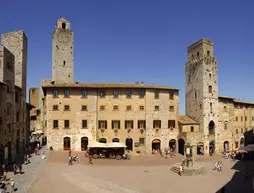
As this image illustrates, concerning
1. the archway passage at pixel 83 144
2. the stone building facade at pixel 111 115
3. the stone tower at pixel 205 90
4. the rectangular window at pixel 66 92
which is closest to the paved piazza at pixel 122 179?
the archway passage at pixel 83 144

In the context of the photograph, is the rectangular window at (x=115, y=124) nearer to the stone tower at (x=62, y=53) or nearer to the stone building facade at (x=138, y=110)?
the stone building facade at (x=138, y=110)

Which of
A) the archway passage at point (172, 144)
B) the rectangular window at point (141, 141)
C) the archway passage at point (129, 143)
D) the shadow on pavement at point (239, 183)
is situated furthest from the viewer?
the archway passage at point (172, 144)

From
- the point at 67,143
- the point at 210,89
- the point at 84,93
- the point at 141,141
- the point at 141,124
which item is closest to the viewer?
the point at 67,143

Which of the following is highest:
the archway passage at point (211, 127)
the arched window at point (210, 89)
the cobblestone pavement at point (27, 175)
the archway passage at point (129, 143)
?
the arched window at point (210, 89)

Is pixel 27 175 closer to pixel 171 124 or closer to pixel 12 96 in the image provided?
pixel 12 96

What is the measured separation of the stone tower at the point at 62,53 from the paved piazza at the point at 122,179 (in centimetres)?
2101

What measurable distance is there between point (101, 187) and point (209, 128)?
103ft

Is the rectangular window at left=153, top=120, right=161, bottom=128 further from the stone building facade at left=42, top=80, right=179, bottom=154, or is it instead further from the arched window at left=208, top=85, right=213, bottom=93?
the arched window at left=208, top=85, right=213, bottom=93

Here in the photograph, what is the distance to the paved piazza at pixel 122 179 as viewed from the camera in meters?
22.0

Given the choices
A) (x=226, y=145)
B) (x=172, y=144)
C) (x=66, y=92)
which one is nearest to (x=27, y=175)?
(x=66, y=92)

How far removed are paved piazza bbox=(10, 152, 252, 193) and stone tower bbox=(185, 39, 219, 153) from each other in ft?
41.9

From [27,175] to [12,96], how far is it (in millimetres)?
13179

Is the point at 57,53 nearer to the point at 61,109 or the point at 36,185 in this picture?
the point at 61,109

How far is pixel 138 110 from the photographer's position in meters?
43.1
